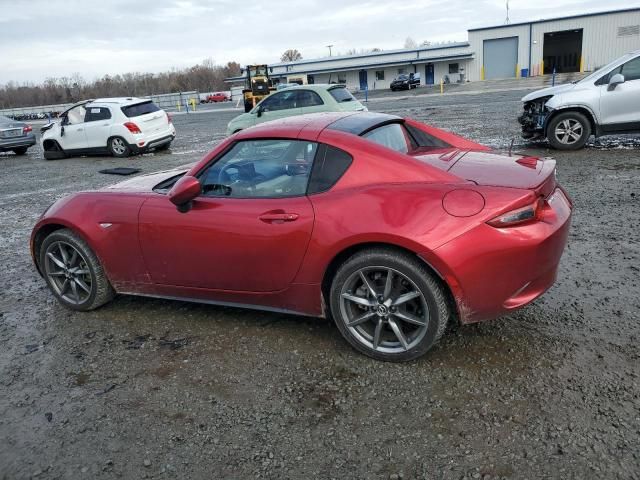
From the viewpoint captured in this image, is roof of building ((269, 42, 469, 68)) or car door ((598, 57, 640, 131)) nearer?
car door ((598, 57, 640, 131))

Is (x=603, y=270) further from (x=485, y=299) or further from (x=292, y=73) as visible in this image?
(x=292, y=73)

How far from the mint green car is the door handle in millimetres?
10177

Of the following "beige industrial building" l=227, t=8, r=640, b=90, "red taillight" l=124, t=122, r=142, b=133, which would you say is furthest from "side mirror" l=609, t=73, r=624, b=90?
"beige industrial building" l=227, t=8, r=640, b=90

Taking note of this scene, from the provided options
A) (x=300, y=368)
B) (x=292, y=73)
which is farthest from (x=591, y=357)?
(x=292, y=73)

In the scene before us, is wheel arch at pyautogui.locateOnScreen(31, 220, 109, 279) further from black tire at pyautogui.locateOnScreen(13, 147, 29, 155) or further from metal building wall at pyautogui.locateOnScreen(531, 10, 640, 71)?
metal building wall at pyautogui.locateOnScreen(531, 10, 640, 71)

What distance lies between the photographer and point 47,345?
377cm

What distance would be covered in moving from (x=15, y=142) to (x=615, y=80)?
686 inches

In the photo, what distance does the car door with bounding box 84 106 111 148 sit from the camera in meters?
14.4

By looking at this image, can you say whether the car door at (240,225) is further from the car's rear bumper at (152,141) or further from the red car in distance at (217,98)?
the red car in distance at (217,98)

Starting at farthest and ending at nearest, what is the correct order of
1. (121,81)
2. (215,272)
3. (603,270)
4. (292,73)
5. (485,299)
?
(121,81) → (292,73) → (603,270) → (215,272) → (485,299)

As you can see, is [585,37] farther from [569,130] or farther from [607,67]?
[569,130]

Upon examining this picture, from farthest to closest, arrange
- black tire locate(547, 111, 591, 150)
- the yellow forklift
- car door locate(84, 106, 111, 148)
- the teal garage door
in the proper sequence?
the teal garage door, the yellow forklift, car door locate(84, 106, 111, 148), black tire locate(547, 111, 591, 150)

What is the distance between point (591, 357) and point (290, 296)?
1.82m

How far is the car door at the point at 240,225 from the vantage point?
10.8 feet
